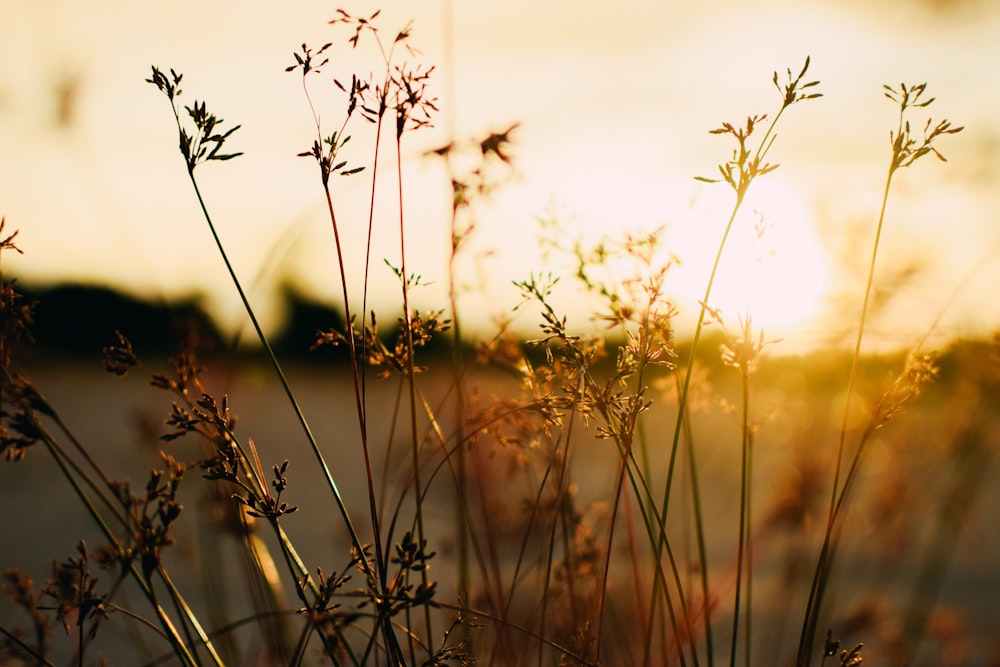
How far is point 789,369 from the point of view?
8.94ft

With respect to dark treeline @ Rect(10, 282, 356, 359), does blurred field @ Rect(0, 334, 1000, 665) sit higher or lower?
lower

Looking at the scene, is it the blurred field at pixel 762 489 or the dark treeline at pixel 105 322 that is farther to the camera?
the dark treeline at pixel 105 322

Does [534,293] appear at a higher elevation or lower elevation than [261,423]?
lower

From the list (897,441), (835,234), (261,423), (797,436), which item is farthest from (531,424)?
(261,423)

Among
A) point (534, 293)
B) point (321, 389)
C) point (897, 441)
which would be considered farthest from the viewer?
point (321, 389)

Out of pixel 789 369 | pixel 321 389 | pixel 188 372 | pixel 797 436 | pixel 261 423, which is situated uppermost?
pixel 321 389

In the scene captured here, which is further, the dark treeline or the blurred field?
the dark treeline

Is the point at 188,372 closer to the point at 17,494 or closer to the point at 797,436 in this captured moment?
the point at 797,436

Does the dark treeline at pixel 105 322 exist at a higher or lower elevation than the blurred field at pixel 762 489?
higher

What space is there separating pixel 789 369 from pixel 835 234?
65 cm

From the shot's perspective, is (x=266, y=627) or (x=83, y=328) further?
(x=83, y=328)

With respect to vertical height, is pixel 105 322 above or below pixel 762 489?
above

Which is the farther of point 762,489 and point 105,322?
point 105,322

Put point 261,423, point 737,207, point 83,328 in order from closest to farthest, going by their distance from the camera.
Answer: point 737,207, point 261,423, point 83,328
